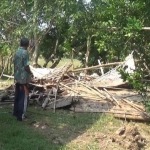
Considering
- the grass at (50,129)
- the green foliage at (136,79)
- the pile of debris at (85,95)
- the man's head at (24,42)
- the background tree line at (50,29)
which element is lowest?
the grass at (50,129)

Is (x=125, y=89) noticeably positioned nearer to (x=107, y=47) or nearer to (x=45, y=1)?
(x=107, y=47)

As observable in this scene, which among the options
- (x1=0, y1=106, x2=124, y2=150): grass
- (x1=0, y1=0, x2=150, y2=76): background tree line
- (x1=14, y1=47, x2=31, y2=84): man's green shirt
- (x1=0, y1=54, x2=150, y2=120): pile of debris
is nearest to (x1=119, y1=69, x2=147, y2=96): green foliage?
(x1=0, y1=54, x2=150, y2=120): pile of debris

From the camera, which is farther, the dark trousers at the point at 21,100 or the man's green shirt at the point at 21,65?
the dark trousers at the point at 21,100

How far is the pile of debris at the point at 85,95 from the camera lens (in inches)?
336

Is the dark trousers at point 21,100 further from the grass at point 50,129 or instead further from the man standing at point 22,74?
the grass at point 50,129

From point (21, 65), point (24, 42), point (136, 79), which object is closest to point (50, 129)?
point (21, 65)

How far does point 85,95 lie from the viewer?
981 cm

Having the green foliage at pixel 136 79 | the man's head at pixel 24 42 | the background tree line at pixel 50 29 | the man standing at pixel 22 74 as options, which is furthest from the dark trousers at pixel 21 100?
the background tree line at pixel 50 29

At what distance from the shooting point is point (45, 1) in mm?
18062

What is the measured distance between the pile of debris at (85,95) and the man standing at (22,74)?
5.28 ft

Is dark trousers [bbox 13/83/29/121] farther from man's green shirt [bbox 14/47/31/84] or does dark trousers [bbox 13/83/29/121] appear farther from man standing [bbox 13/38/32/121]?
man's green shirt [bbox 14/47/31/84]

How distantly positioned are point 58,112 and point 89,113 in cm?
79

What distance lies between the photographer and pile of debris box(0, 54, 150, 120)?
852cm

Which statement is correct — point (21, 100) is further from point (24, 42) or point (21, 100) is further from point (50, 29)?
point (50, 29)
